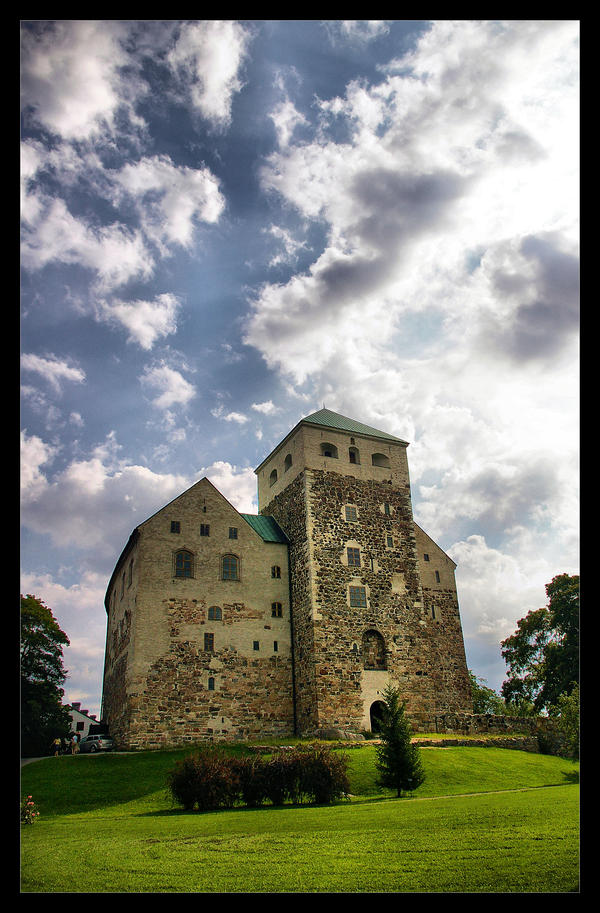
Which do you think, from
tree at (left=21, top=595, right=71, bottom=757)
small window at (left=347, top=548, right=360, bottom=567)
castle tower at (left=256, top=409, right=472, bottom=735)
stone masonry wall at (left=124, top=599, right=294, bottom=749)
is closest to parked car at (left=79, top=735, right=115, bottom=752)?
stone masonry wall at (left=124, top=599, right=294, bottom=749)

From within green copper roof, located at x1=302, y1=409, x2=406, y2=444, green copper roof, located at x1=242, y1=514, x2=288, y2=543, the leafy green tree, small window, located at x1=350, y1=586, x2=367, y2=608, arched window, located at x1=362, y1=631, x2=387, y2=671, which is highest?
green copper roof, located at x1=302, y1=409, x2=406, y2=444

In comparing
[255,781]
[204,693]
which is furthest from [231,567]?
[255,781]

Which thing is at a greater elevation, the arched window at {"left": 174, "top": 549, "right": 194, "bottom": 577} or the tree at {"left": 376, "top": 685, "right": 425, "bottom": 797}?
the arched window at {"left": 174, "top": 549, "right": 194, "bottom": 577}

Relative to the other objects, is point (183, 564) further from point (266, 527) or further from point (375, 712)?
point (375, 712)

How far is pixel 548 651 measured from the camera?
42438 mm

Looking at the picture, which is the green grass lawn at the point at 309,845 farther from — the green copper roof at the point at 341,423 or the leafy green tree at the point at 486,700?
the leafy green tree at the point at 486,700

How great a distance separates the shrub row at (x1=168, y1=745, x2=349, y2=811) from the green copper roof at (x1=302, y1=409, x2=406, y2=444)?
70.1ft

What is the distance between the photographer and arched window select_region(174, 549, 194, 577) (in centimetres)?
3269

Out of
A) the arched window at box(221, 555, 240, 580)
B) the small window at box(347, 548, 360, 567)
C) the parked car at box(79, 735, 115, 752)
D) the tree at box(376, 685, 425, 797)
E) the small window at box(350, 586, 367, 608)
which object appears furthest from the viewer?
the small window at box(347, 548, 360, 567)

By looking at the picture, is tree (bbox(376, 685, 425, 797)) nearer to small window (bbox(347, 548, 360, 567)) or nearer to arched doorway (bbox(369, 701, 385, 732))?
arched doorway (bbox(369, 701, 385, 732))

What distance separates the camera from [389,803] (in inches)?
696

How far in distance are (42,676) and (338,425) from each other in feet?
84.5
